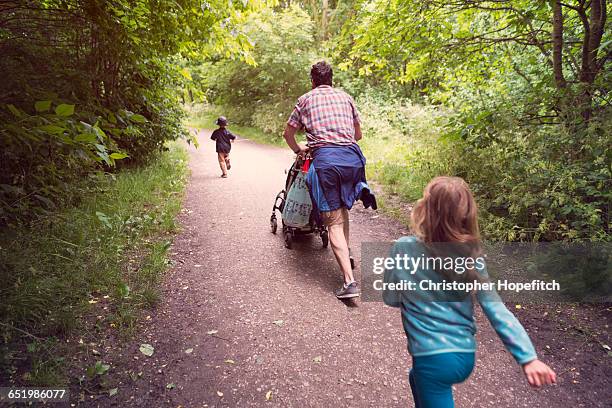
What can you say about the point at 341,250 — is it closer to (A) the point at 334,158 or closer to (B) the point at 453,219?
(A) the point at 334,158

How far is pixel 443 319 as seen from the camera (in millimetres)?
1742

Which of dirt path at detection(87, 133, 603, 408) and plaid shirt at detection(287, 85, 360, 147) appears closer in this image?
dirt path at detection(87, 133, 603, 408)

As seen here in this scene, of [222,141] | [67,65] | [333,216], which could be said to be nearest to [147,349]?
[333,216]

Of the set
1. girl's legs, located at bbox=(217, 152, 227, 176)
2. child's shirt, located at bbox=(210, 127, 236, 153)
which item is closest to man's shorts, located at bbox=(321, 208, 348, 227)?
child's shirt, located at bbox=(210, 127, 236, 153)

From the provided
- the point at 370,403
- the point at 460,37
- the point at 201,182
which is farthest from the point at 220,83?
the point at 370,403

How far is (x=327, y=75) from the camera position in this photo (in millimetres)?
3836

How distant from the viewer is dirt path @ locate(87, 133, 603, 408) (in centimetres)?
258

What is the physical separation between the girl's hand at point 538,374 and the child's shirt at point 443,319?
68 millimetres

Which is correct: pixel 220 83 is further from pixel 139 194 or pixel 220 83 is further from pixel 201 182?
pixel 139 194

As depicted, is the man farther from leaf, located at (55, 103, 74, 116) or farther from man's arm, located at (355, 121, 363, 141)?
leaf, located at (55, 103, 74, 116)

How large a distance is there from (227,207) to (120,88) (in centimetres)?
275

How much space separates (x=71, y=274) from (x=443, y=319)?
342 centimetres

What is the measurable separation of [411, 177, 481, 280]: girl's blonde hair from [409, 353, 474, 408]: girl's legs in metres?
0.36

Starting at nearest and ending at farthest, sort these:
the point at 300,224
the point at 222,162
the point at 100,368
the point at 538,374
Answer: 1. the point at 538,374
2. the point at 100,368
3. the point at 300,224
4. the point at 222,162
